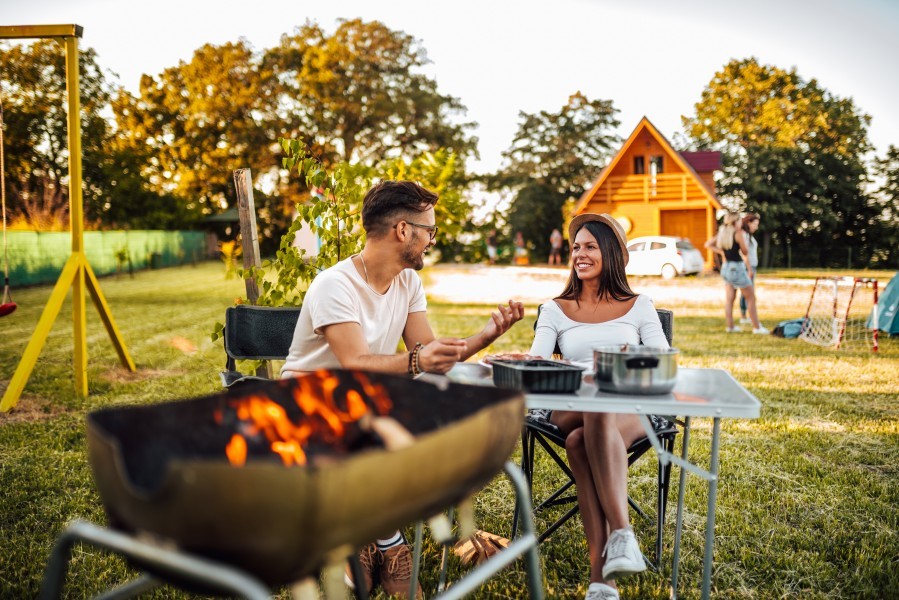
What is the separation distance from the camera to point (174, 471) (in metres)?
1.03

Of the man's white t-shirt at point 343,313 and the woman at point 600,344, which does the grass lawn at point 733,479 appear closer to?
the woman at point 600,344

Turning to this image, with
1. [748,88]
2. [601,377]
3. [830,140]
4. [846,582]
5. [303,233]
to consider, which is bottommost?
[846,582]

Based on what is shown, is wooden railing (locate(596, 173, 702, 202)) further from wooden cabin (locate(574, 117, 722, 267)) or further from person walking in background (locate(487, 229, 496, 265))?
person walking in background (locate(487, 229, 496, 265))

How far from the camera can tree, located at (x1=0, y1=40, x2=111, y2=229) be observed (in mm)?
15359

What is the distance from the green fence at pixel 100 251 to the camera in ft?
53.0

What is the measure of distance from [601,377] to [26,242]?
1752 cm

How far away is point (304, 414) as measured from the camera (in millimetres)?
1630

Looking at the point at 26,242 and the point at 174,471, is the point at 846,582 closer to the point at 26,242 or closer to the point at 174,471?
the point at 174,471

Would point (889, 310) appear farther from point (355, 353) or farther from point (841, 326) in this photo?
point (355, 353)

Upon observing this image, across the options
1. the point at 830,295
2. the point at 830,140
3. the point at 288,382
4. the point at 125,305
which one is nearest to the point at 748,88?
the point at 830,140

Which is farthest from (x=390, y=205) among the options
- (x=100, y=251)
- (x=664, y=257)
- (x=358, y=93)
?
(x=358, y=93)

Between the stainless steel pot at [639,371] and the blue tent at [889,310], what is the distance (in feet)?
26.1

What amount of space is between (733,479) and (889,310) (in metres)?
6.16

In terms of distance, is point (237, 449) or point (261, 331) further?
point (261, 331)
